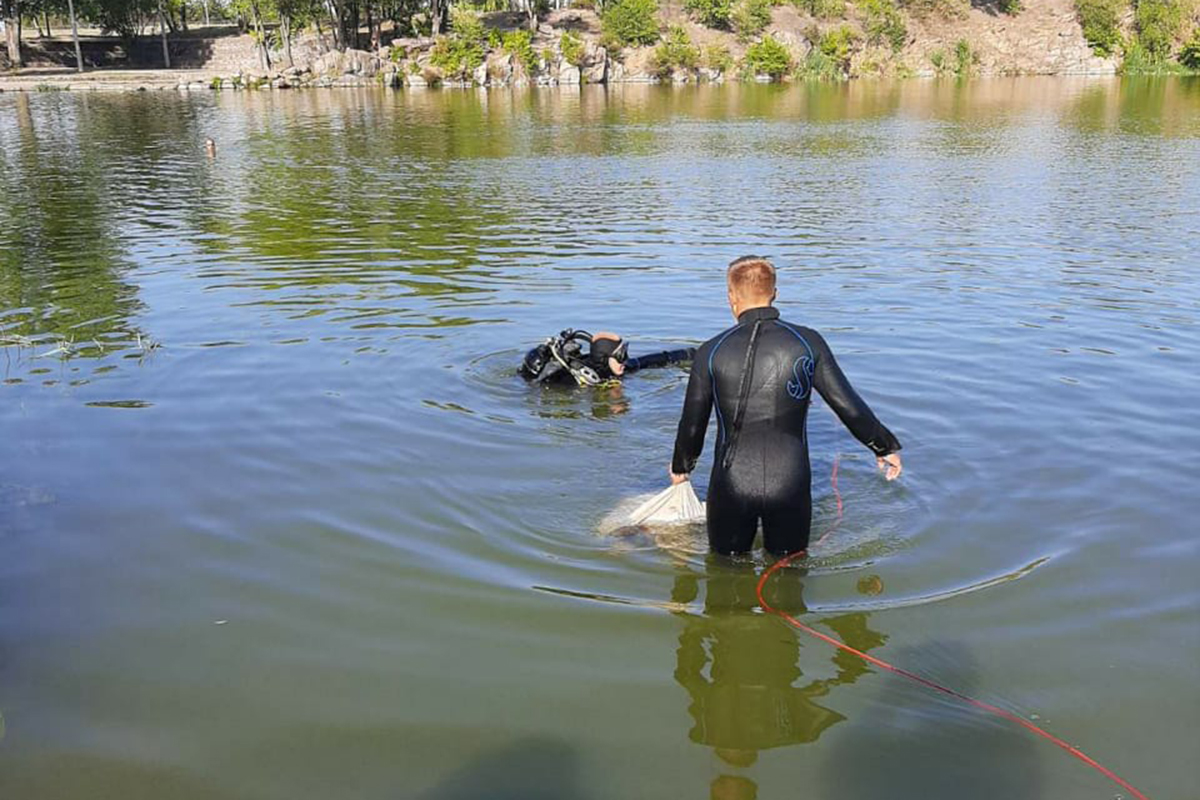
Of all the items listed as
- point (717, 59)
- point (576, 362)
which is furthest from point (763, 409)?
point (717, 59)

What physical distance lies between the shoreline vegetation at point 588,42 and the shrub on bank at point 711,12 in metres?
0.13

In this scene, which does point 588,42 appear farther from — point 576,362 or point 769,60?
point 576,362

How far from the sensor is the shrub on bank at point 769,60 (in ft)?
271

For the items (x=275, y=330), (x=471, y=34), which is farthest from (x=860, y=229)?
(x=471, y=34)

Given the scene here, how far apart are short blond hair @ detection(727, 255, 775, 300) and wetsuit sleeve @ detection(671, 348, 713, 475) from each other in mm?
433

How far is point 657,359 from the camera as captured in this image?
403 inches

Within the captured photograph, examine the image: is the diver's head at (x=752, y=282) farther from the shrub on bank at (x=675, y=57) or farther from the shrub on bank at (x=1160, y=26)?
the shrub on bank at (x=1160, y=26)

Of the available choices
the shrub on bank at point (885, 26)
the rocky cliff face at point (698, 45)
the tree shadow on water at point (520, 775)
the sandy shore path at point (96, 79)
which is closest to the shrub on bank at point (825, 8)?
the rocky cliff face at point (698, 45)

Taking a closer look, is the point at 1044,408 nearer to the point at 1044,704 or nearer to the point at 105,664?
the point at 1044,704

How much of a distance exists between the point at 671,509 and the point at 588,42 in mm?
84009

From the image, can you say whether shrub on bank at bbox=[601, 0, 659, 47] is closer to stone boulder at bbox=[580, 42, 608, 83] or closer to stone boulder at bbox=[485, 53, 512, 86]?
stone boulder at bbox=[580, 42, 608, 83]

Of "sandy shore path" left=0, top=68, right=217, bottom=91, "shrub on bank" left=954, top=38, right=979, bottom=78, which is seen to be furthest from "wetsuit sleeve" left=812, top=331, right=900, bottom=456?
"shrub on bank" left=954, top=38, right=979, bottom=78

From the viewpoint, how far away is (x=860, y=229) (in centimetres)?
1883

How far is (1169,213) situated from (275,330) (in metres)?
17.4
